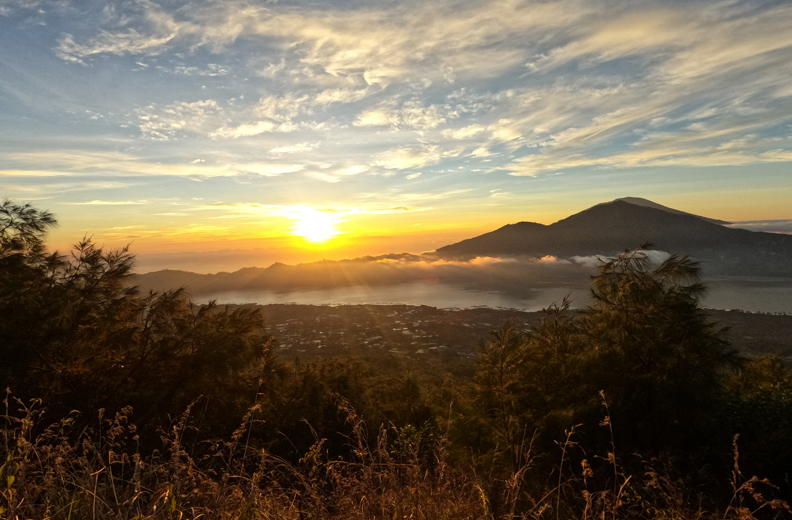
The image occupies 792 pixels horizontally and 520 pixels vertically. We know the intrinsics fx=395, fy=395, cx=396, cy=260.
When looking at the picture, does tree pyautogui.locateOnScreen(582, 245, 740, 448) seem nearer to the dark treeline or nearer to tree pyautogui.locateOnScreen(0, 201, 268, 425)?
the dark treeline

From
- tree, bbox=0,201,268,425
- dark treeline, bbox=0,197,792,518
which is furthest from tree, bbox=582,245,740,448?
tree, bbox=0,201,268,425

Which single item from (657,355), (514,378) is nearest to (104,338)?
(514,378)

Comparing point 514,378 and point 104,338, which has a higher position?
point 104,338

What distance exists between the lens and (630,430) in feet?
26.5

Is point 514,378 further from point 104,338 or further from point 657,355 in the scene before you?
point 104,338

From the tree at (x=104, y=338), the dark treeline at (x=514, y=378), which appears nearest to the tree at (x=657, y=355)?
the dark treeline at (x=514, y=378)

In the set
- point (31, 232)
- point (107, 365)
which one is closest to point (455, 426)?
point (107, 365)

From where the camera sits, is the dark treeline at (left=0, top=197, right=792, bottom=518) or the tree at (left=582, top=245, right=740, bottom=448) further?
the tree at (left=582, top=245, right=740, bottom=448)

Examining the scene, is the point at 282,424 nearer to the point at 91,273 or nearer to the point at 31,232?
the point at 91,273

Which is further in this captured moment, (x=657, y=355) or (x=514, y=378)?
(x=514, y=378)

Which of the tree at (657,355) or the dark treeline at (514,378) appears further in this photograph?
the tree at (657,355)

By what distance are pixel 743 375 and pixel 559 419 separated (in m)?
6.91

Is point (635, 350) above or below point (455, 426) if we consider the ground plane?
above

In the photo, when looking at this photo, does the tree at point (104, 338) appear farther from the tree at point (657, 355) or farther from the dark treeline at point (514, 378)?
the tree at point (657, 355)
